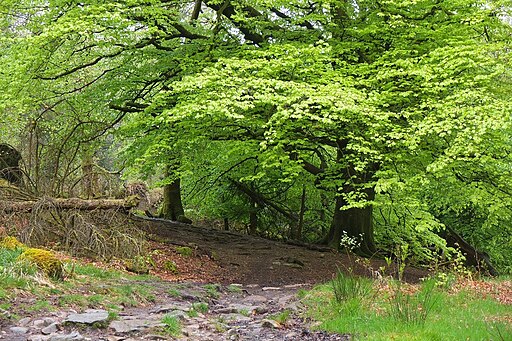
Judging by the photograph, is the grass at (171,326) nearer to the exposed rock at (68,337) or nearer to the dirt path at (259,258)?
the exposed rock at (68,337)

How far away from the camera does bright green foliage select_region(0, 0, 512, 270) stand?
10148 millimetres

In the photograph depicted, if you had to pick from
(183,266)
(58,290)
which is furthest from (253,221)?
(58,290)

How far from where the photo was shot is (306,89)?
995 centimetres

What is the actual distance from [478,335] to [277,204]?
49.8ft

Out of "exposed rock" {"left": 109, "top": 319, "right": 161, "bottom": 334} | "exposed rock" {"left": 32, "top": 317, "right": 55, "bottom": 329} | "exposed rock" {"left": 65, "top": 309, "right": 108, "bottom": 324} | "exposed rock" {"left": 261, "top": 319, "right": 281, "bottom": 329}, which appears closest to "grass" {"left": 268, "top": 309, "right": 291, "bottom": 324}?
"exposed rock" {"left": 261, "top": 319, "right": 281, "bottom": 329}

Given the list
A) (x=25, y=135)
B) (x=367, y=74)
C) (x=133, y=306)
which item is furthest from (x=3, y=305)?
(x=367, y=74)

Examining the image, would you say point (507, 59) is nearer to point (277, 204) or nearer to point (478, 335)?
point (478, 335)

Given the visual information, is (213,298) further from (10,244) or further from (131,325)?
(10,244)

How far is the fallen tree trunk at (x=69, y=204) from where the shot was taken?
10.3 m

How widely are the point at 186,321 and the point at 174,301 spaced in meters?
1.49

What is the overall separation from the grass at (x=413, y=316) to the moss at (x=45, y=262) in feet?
11.8

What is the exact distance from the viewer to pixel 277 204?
66.6 ft

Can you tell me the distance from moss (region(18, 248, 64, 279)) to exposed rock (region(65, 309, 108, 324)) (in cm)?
160

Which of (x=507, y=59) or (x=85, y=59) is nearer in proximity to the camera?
(x=507, y=59)
